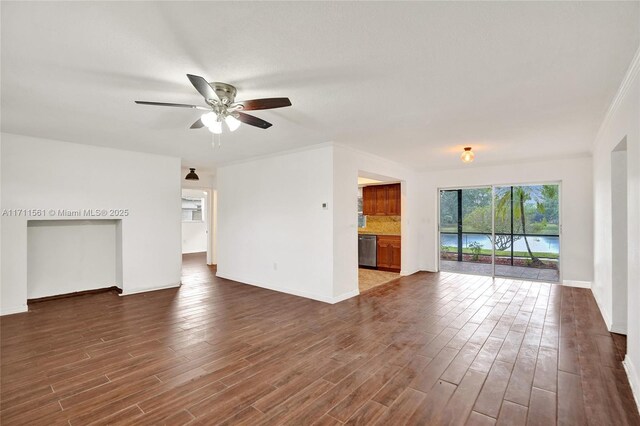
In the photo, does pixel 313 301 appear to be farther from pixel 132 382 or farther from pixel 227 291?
pixel 132 382

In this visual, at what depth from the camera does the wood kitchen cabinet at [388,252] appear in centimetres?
730

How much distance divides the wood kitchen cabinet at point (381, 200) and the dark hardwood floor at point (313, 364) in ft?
10.4

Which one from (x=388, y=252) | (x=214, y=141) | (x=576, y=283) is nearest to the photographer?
(x=214, y=141)

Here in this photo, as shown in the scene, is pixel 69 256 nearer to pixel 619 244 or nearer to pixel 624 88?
pixel 624 88

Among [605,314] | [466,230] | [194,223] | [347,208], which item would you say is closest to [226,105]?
[347,208]

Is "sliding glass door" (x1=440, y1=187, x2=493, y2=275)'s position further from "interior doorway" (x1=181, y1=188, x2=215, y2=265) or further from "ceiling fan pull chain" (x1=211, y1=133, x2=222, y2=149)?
"interior doorway" (x1=181, y1=188, x2=215, y2=265)

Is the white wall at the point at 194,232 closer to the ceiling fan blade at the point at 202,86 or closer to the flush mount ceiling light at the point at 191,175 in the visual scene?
the flush mount ceiling light at the point at 191,175

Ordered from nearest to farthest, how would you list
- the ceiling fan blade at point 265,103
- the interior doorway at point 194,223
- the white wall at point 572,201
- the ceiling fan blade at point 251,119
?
1. the ceiling fan blade at point 265,103
2. the ceiling fan blade at point 251,119
3. the white wall at point 572,201
4. the interior doorway at point 194,223

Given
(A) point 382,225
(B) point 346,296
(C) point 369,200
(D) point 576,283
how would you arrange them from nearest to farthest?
1. (B) point 346,296
2. (D) point 576,283
3. (C) point 369,200
4. (A) point 382,225

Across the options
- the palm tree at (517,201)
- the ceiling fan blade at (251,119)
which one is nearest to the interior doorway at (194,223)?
the ceiling fan blade at (251,119)

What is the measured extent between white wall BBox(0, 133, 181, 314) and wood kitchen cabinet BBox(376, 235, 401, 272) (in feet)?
15.3

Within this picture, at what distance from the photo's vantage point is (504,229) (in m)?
6.84

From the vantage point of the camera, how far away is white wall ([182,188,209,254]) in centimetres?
1100

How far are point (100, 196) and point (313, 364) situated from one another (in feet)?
15.1
